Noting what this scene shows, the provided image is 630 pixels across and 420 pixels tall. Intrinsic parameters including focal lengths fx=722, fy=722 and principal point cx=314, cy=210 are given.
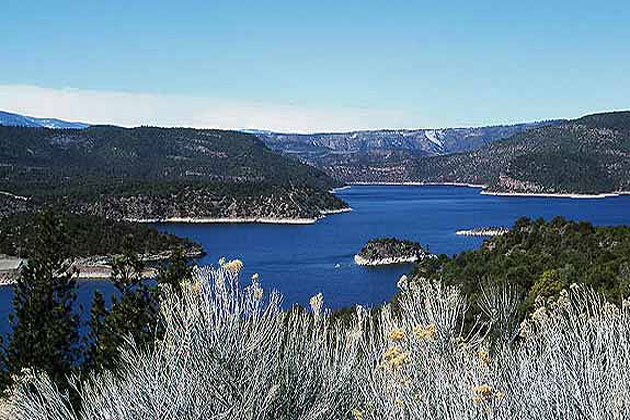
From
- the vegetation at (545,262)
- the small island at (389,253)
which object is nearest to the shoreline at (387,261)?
the small island at (389,253)

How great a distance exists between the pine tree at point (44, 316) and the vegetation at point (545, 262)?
10.6 meters

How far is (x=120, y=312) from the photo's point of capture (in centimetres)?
1947

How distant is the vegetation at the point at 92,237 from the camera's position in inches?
2842

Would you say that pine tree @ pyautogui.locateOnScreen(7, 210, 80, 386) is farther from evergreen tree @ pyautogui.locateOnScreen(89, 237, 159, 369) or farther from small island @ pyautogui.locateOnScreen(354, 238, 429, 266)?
small island @ pyautogui.locateOnScreen(354, 238, 429, 266)

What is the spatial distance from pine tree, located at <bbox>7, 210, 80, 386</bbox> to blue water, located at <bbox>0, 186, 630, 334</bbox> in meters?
22.5

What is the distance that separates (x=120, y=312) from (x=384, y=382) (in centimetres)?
1515

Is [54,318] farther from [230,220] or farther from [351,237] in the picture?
[230,220]

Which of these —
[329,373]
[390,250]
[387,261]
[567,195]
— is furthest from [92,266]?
[567,195]

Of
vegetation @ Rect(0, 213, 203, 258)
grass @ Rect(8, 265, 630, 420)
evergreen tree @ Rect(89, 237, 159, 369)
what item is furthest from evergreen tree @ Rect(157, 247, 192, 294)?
vegetation @ Rect(0, 213, 203, 258)

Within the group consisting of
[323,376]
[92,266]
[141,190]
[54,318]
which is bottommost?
[92,266]

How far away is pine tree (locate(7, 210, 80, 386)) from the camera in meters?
18.6

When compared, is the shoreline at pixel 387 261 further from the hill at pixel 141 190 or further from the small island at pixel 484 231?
the hill at pixel 141 190

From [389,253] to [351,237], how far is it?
20.6 m

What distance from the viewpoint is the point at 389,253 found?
68812mm
